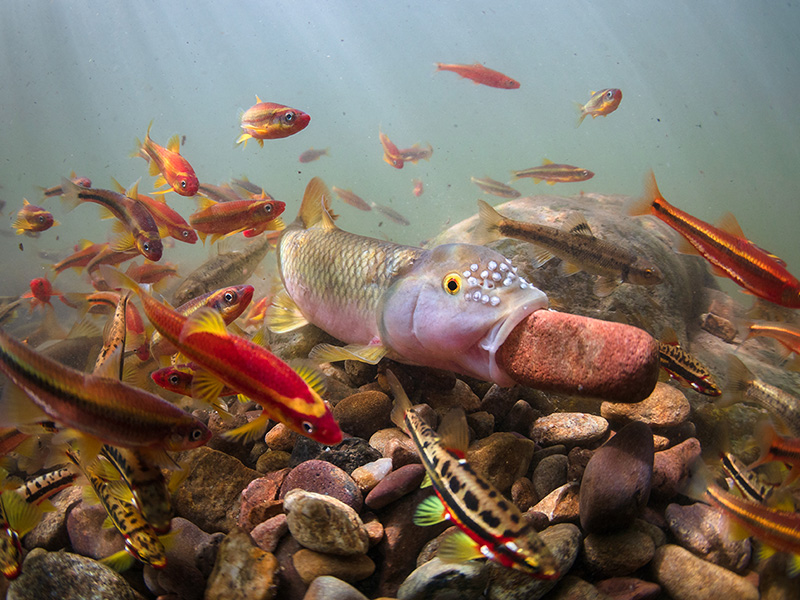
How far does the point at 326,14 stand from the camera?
199 ft

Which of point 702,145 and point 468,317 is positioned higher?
point 468,317

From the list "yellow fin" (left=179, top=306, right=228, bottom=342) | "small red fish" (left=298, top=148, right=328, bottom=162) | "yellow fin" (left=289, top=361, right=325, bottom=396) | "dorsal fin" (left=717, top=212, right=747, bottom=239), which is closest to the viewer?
"yellow fin" (left=179, top=306, right=228, bottom=342)

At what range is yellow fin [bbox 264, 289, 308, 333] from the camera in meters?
3.15

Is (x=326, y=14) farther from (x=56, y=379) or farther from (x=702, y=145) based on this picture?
(x=56, y=379)

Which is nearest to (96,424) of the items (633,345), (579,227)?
(633,345)

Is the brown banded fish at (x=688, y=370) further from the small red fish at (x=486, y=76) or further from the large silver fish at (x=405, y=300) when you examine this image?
the small red fish at (x=486, y=76)

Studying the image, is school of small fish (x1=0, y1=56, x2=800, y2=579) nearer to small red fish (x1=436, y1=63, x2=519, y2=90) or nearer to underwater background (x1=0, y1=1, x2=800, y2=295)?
small red fish (x1=436, y1=63, x2=519, y2=90)

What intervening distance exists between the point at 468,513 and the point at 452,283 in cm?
112

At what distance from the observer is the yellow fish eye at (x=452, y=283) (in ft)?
6.94

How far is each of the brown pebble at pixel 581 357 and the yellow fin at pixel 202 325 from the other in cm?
133

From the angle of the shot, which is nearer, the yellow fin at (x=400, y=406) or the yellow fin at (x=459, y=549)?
the yellow fin at (x=459, y=549)

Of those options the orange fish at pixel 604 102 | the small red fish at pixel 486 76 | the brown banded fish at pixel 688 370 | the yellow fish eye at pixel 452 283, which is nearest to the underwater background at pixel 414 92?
the small red fish at pixel 486 76

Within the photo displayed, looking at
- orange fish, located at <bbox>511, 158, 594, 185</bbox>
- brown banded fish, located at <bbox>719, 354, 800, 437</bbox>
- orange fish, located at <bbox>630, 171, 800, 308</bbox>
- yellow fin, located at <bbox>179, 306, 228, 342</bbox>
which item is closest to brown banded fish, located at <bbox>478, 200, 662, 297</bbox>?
orange fish, located at <bbox>630, 171, 800, 308</bbox>

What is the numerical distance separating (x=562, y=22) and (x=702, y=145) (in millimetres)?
34576
